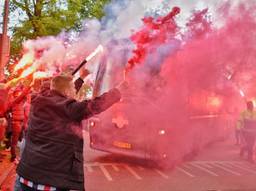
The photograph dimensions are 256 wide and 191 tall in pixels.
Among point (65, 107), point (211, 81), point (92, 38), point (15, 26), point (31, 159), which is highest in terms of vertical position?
point (15, 26)

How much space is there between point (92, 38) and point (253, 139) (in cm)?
553

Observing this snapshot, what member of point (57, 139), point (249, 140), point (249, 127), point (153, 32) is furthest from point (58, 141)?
point (249, 140)

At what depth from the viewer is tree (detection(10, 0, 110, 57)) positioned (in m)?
15.0

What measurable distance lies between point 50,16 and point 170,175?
816 cm

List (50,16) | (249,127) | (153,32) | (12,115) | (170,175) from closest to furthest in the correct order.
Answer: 1. (153,32)
2. (170,175)
3. (12,115)
4. (249,127)
5. (50,16)

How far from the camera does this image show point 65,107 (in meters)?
3.68

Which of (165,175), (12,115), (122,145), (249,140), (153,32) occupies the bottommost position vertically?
(165,175)

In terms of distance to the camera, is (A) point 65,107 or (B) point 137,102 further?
(B) point 137,102

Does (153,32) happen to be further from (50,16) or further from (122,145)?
(50,16)

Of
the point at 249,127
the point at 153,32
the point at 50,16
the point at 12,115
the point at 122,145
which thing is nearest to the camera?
the point at 153,32

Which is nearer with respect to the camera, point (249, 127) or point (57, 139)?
point (57, 139)

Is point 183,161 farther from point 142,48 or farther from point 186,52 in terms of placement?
point 142,48

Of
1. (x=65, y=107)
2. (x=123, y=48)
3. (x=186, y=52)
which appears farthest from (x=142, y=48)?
(x=65, y=107)

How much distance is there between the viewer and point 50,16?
15.4 m
